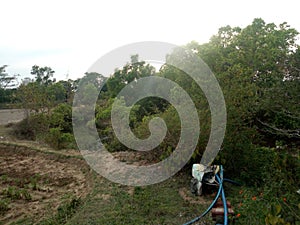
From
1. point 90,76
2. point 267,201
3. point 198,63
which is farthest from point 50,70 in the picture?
point 267,201

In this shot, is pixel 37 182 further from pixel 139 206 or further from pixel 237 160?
pixel 237 160

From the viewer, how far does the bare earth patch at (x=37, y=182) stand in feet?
18.3

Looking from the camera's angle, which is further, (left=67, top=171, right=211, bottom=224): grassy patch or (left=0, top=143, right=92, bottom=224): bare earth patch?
(left=0, top=143, right=92, bottom=224): bare earth patch

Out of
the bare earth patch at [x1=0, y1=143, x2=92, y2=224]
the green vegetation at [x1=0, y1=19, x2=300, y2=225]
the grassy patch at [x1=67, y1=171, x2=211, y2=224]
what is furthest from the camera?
the bare earth patch at [x1=0, y1=143, x2=92, y2=224]

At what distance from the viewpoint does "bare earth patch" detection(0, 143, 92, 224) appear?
18.3ft

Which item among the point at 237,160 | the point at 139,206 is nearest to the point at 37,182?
the point at 139,206

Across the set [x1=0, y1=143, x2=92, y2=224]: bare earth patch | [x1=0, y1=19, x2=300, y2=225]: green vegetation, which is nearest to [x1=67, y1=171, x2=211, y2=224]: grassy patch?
[x1=0, y1=19, x2=300, y2=225]: green vegetation

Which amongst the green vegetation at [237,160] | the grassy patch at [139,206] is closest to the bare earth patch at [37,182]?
the green vegetation at [237,160]

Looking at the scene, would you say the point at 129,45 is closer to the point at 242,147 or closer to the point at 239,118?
the point at 239,118

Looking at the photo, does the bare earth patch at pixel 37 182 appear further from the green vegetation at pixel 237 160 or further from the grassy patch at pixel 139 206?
the grassy patch at pixel 139 206

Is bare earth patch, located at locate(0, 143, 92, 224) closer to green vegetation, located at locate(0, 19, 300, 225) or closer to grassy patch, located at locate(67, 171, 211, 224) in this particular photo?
green vegetation, located at locate(0, 19, 300, 225)

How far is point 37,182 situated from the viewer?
745 centimetres

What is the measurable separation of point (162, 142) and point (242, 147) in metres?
1.70

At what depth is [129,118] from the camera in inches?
369
